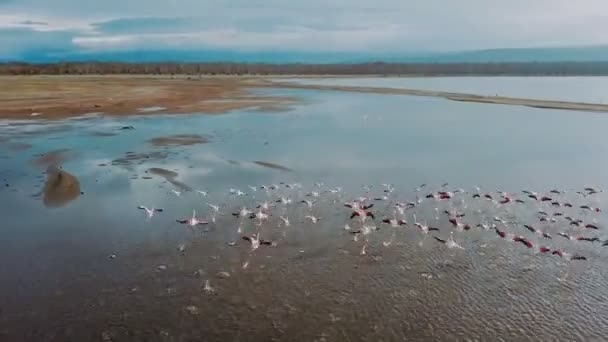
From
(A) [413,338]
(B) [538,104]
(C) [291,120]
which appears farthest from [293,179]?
(B) [538,104]

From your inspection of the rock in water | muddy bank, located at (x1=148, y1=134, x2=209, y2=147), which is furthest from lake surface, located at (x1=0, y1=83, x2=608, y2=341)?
muddy bank, located at (x1=148, y1=134, x2=209, y2=147)

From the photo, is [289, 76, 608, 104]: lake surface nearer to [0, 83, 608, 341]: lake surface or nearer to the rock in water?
[0, 83, 608, 341]: lake surface

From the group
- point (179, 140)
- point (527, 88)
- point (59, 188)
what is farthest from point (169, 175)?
point (527, 88)

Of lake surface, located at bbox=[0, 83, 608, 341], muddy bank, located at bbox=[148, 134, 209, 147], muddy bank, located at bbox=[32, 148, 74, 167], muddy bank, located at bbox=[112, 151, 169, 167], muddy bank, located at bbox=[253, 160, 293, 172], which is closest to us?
lake surface, located at bbox=[0, 83, 608, 341]

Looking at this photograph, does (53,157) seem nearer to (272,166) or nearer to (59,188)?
(59,188)

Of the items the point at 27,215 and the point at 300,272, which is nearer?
the point at 300,272

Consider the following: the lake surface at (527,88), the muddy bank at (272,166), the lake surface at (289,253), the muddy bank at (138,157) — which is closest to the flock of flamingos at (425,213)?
the lake surface at (289,253)

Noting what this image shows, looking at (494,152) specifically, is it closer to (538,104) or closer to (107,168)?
(107,168)
